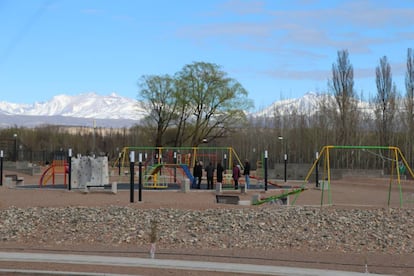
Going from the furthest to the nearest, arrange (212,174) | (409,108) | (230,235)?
(409,108) < (212,174) < (230,235)

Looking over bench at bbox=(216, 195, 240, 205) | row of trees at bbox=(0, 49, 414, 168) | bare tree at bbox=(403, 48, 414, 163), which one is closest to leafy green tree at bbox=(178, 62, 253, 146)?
row of trees at bbox=(0, 49, 414, 168)

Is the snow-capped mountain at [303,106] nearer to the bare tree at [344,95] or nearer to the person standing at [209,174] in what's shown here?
the bare tree at [344,95]

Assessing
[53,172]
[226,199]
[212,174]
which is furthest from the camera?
[53,172]

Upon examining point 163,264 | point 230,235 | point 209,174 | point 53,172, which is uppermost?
point 53,172

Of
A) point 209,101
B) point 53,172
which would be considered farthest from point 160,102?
point 53,172

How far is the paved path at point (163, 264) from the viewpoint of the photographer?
12.4 m

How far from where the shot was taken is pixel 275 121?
279ft

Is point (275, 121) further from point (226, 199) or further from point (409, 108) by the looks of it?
point (226, 199)

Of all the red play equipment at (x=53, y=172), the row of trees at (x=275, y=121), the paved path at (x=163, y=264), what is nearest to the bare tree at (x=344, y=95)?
the row of trees at (x=275, y=121)

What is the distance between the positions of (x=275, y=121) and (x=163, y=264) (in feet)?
238

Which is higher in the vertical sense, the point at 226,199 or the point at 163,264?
the point at 226,199

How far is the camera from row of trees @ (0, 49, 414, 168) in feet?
234

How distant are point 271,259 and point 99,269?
3879 mm

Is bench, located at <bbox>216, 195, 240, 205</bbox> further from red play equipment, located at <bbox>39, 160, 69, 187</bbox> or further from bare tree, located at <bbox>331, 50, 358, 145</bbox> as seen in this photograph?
bare tree, located at <bbox>331, 50, 358, 145</bbox>
